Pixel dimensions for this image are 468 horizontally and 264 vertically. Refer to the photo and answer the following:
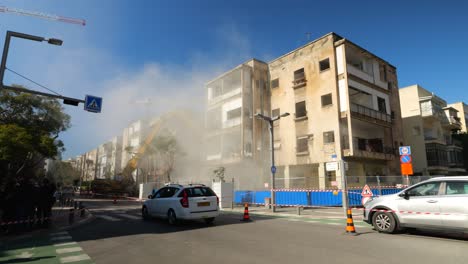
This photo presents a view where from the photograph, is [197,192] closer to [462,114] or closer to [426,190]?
[426,190]

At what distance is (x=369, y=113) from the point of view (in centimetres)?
2458

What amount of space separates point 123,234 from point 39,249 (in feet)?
7.29

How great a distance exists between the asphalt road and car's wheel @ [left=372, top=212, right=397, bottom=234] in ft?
1.00

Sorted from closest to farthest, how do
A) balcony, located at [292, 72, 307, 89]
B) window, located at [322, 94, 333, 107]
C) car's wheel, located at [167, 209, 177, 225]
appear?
car's wheel, located at [167, 209, 177, 225]
window, located at [322, 94, 333, 107]
balcony, located at [292, 72, 307, 89]

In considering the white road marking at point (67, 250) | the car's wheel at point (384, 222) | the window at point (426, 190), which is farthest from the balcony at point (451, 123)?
the white road marking at point (67, 250)

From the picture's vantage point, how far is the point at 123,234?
8.34m

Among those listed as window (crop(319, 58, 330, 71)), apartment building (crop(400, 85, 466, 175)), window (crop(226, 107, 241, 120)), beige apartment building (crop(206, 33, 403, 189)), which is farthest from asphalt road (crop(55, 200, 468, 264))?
apartment building (crop(400, 85, 466, 175))

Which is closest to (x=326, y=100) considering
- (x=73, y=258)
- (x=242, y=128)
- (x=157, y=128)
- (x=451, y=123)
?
(x=242, y=128)

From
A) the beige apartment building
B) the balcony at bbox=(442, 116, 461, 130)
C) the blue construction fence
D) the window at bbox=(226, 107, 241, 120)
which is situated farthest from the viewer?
the balcony at bbox=(442, 116, 461, 130)

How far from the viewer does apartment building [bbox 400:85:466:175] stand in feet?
107

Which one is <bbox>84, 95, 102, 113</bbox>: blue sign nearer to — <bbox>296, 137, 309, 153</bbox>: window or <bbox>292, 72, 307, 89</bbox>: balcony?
<bbox>296, 137, 309, 153</bbox>: window

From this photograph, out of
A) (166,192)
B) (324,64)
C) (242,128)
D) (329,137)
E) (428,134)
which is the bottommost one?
(166,192)

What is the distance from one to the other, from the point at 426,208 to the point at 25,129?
25675mm

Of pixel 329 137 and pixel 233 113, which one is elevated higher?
pixel 233 113
